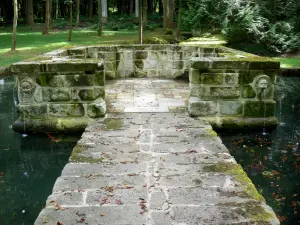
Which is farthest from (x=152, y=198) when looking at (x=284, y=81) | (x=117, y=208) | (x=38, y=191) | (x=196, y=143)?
(x=284, y=81)

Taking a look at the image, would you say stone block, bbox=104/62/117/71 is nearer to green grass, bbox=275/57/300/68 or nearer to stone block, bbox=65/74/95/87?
stone block, bbox=65/74/95/87

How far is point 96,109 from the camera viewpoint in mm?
6023

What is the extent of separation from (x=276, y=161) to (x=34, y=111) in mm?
3777

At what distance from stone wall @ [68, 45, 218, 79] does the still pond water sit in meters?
3.04

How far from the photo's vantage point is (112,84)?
8992mm

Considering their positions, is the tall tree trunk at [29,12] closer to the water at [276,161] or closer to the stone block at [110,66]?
the stone block at [110,66]

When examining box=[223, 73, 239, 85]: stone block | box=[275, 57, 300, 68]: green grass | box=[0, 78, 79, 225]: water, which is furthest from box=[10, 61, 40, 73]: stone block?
box=[275, 57, 300, 68]: green grass

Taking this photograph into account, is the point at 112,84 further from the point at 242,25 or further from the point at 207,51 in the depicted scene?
the point at 242,25

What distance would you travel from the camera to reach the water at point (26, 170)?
4.13 metres

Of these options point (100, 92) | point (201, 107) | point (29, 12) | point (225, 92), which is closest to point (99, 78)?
point (100, 92)

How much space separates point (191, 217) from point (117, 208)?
0.62m

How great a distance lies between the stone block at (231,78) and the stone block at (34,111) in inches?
115

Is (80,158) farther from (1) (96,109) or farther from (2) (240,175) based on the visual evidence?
(1) (96,109)

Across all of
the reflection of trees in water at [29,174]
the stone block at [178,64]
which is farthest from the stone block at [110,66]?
the reflection of trees in water at [29,174]
